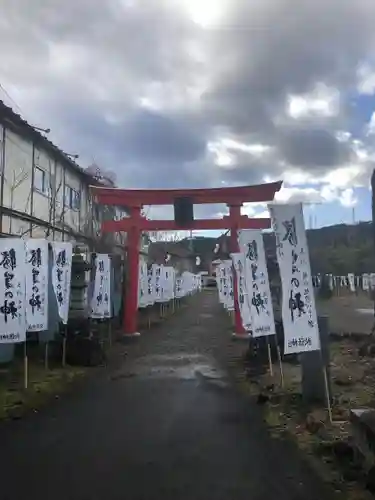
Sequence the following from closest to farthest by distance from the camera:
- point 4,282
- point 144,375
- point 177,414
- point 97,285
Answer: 1. point 177,414
2. point 4,282
3. point 144,375
4. point 97,285

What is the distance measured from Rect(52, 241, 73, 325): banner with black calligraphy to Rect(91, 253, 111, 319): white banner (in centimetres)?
433

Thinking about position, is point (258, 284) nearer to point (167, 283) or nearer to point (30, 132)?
point (30, 132)

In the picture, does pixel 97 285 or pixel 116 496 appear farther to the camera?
pixel 97 285

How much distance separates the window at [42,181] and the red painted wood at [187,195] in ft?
5.88

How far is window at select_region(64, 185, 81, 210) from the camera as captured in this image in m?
21.7

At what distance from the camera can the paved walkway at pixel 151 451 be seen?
5184 mm

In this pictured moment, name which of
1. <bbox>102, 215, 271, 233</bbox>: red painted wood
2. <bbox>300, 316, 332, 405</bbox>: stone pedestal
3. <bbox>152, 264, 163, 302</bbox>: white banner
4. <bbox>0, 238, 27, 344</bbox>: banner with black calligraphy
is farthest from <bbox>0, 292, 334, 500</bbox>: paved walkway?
<bbox>152, 264, 163, 302</bbox>: white banner

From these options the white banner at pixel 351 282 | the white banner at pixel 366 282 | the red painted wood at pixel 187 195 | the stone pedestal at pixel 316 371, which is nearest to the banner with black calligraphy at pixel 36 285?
the stone pedestal at pixel 316 371

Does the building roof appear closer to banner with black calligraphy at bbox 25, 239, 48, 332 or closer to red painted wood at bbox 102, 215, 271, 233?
red painted wood at bbox 102, 215, 271, 233

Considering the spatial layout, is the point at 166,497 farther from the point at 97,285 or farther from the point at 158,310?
the point at 158,310

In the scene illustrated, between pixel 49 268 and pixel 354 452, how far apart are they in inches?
347

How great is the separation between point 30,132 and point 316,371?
11.8m

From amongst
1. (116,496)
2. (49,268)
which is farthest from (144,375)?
(116,496)

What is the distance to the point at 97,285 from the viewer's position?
1792cm
